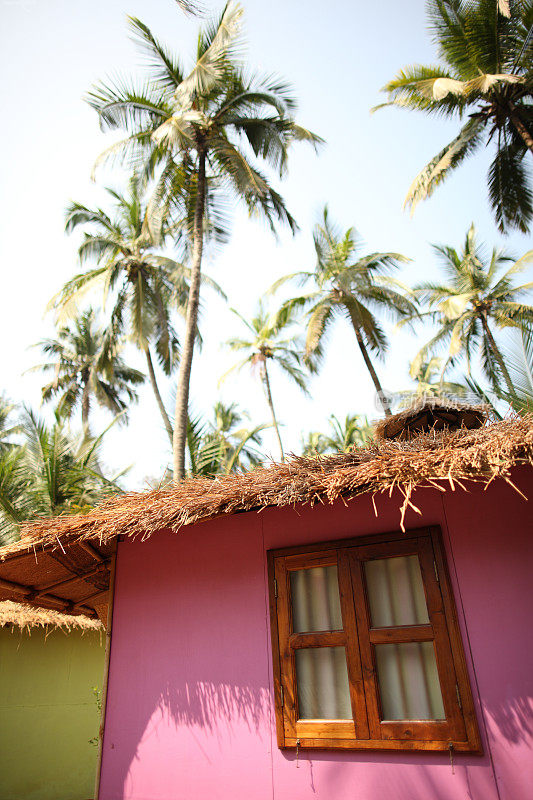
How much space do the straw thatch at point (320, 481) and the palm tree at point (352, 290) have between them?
12139mm

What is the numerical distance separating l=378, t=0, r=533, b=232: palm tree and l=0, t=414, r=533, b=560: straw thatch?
10021 millimetres

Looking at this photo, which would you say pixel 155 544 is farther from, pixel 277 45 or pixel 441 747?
pixel 277 45

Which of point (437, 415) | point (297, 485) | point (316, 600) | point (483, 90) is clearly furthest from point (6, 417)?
point (297, 485)

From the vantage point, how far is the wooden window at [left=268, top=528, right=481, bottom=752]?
3.49 meters

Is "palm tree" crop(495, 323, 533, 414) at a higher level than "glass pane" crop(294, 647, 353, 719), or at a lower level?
higher

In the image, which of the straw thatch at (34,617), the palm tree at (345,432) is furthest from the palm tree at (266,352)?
the straw thatch at (34,617)

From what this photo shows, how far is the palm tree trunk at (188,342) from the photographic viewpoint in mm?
9898

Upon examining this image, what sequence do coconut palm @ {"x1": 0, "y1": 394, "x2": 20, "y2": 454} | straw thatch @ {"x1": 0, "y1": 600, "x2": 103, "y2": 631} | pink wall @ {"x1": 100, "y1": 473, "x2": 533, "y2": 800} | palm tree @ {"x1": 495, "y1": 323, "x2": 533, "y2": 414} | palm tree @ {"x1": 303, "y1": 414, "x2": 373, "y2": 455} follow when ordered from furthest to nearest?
coconut palm @ {"x1": 0, "y1": 394, "x2": 20, "y2": 454} → palm tree @ {"x1": 303, "y1": 414, "x2": 373, "y2": 455} → straw thatch @ {"x1": 0, "y1": 600, "x2": 103, "y2": 631} → palm tree @ {"x1": 495, "y1": 323, "x2": 533, "y2": 414} → pink wall @ {"x1": 100, "y1": 473, "x2": 533, "y2": 800}

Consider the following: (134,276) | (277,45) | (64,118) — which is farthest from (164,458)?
(277,45)

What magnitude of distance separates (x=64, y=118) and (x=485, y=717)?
7930mm

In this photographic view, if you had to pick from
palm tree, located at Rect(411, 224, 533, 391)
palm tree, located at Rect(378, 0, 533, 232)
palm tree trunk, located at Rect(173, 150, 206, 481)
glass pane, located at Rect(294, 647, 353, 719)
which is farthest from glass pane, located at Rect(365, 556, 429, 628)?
palm tree, located at Rect(411, 224, 533, 391)

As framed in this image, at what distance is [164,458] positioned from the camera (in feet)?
41.2

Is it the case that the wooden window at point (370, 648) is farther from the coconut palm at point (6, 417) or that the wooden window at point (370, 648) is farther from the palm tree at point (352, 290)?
the coconut palm at point (6, 417)

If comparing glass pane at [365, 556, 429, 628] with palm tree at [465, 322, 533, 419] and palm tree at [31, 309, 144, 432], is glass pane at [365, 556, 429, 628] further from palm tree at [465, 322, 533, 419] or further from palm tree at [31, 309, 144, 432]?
palm tree at [31, 309, 144, 432]
